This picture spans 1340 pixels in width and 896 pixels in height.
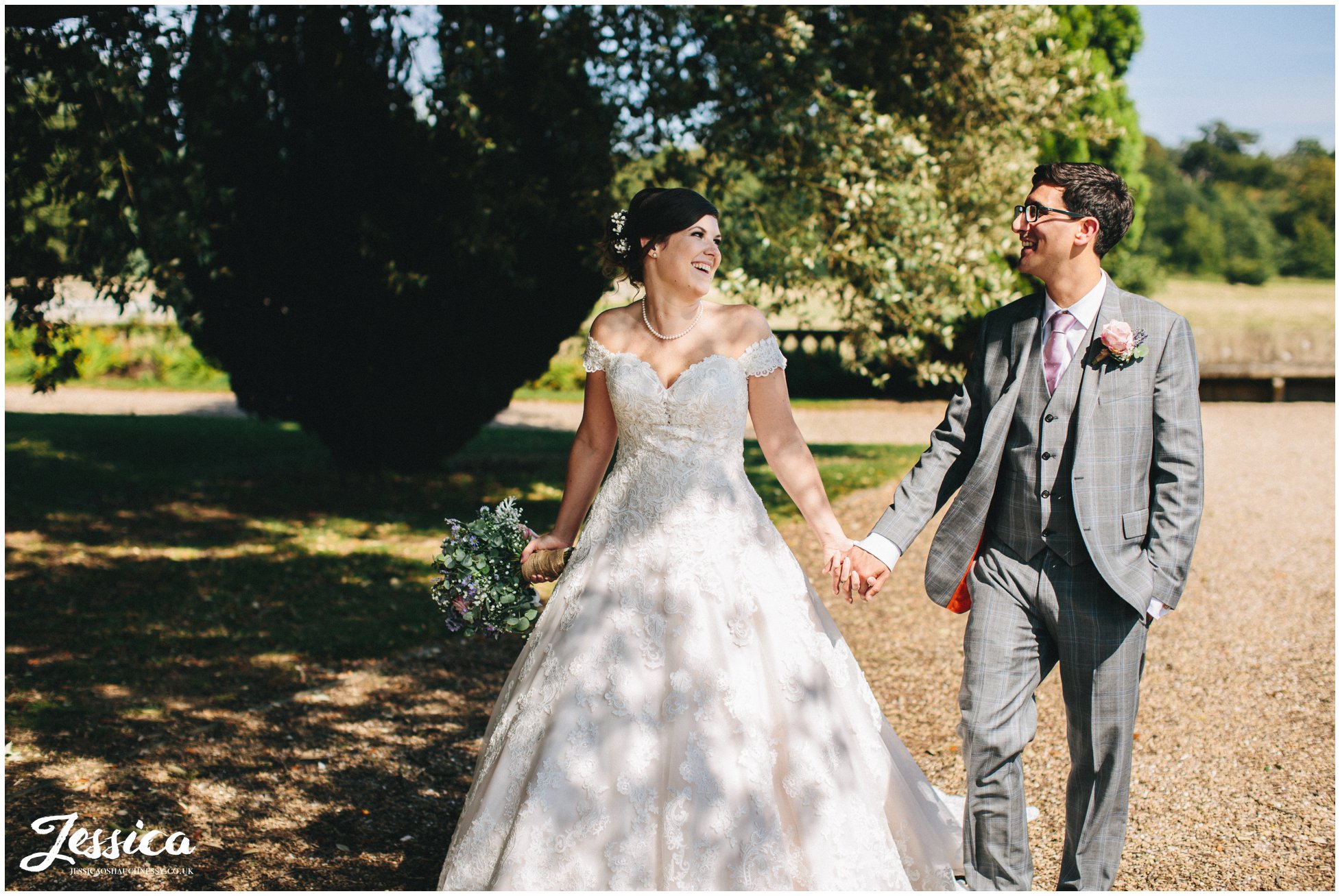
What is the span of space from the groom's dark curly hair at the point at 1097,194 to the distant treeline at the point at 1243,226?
40.9 m

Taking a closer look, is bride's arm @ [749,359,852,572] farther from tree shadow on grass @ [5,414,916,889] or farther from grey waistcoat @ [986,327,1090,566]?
tree shadow on grass @ [5,414,916,889]

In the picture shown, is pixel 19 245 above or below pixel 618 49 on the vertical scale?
below

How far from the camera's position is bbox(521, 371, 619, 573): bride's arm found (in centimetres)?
372

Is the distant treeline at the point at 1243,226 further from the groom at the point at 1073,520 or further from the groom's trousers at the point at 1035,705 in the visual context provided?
the groom's trousers at the point at 1035,705

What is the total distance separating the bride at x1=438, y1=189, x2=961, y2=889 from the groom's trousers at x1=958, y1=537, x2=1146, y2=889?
0.27m

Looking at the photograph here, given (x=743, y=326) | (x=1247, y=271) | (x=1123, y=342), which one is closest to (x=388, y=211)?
(x=743, y=326)

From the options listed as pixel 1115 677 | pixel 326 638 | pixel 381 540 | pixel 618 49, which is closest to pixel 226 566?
pixel 381 540

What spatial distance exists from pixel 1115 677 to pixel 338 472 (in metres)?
10.2

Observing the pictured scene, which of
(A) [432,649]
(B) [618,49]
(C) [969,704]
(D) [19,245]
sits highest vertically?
(B) [618,49]

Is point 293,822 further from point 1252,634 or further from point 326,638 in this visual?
point 1252,634

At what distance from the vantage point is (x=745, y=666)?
10.6 feet

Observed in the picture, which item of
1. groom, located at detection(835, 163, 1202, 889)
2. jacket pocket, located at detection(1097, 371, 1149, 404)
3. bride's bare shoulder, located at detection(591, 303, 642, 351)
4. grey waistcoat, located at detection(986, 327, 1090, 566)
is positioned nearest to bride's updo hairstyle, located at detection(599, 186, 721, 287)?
bride's bare shoulder, located at detection(591, 303, 642, 351)

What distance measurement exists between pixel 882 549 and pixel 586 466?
3.51ft

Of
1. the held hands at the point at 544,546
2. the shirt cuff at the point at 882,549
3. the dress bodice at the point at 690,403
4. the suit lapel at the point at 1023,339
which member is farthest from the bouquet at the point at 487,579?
the suit lapel at the point at 1023,339
